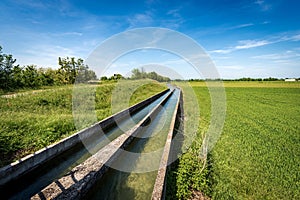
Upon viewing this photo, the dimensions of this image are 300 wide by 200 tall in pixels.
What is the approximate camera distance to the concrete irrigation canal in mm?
3910

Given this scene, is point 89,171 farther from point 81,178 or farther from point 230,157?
point 230,157

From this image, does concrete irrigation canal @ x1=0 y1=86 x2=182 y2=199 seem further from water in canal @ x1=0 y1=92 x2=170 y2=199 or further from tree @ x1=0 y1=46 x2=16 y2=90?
tree @ x1=0 y1=46 x2=16 y2=90

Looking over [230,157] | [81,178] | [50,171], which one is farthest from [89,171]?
[230,157]

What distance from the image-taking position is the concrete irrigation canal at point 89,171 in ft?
12.8

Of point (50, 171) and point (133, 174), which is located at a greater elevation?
point (50, 171)

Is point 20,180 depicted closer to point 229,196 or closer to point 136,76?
point 229,196

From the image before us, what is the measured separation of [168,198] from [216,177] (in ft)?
4.49

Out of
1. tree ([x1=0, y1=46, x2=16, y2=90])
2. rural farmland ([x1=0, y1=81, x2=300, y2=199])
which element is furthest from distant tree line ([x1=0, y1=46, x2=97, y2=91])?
rural farmland ([x1=0, y1=81, x2=300, y2=199])

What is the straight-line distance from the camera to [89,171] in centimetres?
458

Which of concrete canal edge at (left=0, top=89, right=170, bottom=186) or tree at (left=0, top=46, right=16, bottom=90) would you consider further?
tree at (left=0, top=46, right=16, bottom=90)

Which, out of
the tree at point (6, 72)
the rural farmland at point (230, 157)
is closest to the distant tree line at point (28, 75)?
the tree at point (6, 72)

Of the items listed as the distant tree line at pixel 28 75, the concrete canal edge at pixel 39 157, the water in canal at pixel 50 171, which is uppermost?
the distant tree line at pixel 28 75

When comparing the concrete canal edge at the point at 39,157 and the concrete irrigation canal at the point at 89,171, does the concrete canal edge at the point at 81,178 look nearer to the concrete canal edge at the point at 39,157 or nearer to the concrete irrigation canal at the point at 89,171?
the concrete irrigation canal at the point at 89,171

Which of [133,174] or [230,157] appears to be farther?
[230,157]
